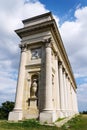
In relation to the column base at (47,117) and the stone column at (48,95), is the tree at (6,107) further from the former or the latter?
the column base at (47,117)

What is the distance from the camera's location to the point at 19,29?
21375 mm

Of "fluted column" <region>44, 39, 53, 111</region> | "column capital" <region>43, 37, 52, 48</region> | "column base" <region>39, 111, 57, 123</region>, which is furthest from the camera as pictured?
"column capital" <region>43, 37, 52, 48</region>

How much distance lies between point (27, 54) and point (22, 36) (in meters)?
3.03

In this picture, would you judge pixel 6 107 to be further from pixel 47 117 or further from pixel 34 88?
pixel 47 117

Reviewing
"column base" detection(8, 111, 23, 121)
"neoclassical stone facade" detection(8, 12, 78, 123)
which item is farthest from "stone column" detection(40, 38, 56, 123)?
"column base" detection(8, 111, 23, 121)

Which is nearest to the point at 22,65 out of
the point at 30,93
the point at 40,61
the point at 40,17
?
the point at 40,61

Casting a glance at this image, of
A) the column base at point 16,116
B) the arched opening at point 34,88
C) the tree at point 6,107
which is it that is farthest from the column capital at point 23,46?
the tree at point 6,107

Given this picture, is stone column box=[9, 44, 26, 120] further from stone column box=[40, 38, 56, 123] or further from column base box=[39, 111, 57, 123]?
stone column box=[40, 38, 56, 123]

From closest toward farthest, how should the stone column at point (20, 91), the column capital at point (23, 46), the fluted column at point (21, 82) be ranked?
1. the stone column at point (20, 91)
2. the fluted column at point (21, 82)
3. the column capital at point (23, 46)

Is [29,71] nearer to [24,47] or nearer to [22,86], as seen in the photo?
[22,86]

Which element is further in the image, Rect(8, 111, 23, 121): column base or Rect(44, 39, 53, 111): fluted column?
Rect(8, 111, 23, 121): column base

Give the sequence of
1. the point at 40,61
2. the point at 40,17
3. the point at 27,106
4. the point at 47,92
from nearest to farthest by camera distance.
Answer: the point at 47,92 → the point at 27,106 → the point at 40,61 → the point at 40,17

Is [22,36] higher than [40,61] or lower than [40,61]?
higher

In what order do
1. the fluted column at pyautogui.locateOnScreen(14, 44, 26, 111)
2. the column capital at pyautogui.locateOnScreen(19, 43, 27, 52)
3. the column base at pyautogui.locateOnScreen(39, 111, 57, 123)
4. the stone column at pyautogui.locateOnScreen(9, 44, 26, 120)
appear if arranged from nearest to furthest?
the column base at pyautogui.locateOnScreen(39, 111, 57, 123), the stone column at pyautogui.locateOnScreen(9, 44, 26, 120), the fluted column at pyautogui.locateOnScreen(14, 44, 26, 111), the column capital at pyautogui.locateOnScreen(19, 43, 27, 52)
